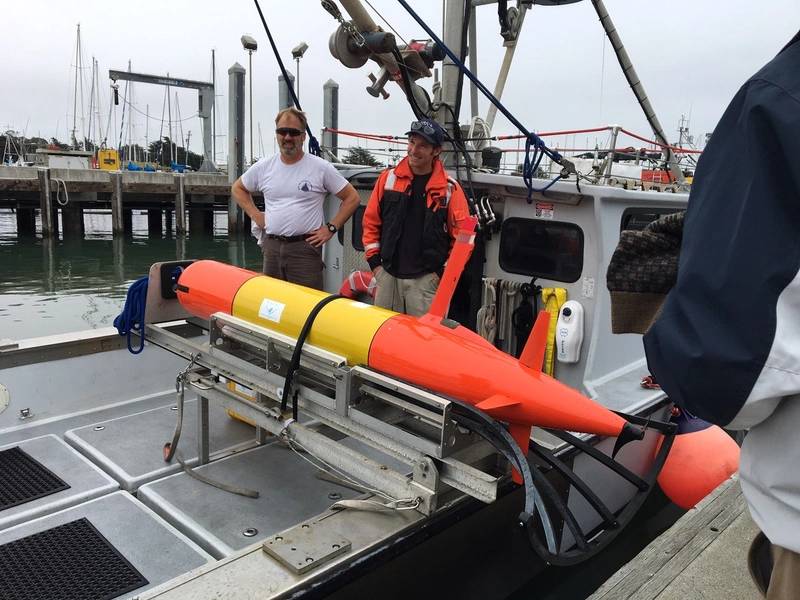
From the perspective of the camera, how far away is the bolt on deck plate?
234 centimetres

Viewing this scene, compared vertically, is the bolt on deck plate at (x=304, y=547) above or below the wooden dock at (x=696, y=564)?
below

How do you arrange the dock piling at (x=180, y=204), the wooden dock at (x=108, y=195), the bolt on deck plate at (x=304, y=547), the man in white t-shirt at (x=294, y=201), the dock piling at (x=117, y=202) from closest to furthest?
the bolt on deck plate at (x=304, y=547), the man in white t-shirt at (x=294, y=201), the wooden dock at (x=108, y=195), the dock piling at (x=117, y=202), the dock piling at (x=180, y=204)

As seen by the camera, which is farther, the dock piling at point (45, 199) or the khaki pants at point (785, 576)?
the dock piling at point (45, 199)

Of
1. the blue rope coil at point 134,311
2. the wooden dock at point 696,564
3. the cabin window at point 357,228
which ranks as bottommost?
the wooden dock at point 696,564

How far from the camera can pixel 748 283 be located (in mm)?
993

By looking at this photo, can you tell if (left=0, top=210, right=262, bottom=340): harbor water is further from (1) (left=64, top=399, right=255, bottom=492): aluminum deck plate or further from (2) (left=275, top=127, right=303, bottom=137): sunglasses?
(2) (left=275, top=127, right=303, bottom=137): sunglasses

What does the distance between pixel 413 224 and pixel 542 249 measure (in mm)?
1074

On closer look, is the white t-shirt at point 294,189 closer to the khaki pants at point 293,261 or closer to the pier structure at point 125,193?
the khaki pants at point 293,261

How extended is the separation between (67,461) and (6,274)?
55.2ft

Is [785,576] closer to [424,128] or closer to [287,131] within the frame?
[424,128]

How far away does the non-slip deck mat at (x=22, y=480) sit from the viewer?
3.31 metres

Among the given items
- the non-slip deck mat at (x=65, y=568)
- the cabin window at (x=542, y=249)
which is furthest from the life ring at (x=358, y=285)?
the non-slip deck mat at (x=65, y=568)

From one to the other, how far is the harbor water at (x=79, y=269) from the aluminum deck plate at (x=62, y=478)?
886 cm

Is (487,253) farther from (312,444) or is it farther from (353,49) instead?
(312,444)
